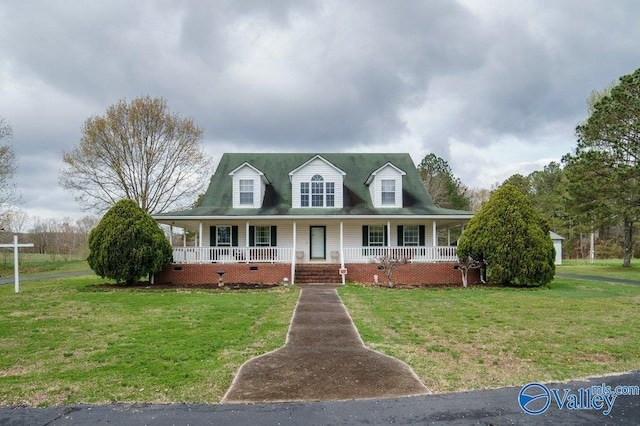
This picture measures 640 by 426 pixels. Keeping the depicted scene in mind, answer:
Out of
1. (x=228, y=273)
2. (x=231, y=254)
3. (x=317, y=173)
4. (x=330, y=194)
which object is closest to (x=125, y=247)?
(x=228, y=273)

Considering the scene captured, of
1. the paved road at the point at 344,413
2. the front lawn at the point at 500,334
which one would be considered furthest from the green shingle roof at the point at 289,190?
the paved road at the point at 344,413

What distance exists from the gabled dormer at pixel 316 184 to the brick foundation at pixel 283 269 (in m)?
3.97

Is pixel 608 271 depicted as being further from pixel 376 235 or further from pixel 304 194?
pixel 304 194

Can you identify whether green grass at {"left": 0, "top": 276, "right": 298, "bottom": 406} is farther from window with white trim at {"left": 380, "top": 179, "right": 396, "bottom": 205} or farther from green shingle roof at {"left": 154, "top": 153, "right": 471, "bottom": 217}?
window with white trim at {"left": 380, "top": 179, "right": 396, "bottom": 205}

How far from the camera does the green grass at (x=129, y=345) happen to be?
17.3 feet

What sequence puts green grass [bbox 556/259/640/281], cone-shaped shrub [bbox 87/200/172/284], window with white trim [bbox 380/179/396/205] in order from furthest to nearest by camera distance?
green grass [bbox 556/259/640/281] < window with white trim [bbox 380/179/396/205] < cone-shaped shrub [bbox 87/200/172/284]

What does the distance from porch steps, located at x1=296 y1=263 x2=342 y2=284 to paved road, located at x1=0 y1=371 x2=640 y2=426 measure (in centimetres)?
1430

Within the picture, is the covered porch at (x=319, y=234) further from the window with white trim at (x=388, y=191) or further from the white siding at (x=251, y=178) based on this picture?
the window with white trim at (x=388, y=191)

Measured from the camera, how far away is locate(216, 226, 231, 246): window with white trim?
22.5 m

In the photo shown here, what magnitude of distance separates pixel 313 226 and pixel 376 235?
3409mm

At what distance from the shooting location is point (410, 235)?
22688mm

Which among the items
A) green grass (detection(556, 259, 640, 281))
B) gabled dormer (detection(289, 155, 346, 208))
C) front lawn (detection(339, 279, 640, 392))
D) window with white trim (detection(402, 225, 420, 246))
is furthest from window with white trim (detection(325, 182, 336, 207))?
green grass (detection(556, 259, 640, 281))

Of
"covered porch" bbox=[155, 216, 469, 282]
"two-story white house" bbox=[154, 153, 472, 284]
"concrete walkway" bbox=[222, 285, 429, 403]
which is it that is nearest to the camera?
"concrete walkway" bbox=[222, 285, 429, 403]

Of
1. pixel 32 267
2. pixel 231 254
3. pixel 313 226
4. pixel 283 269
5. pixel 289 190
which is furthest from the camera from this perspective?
pixel 32 267
